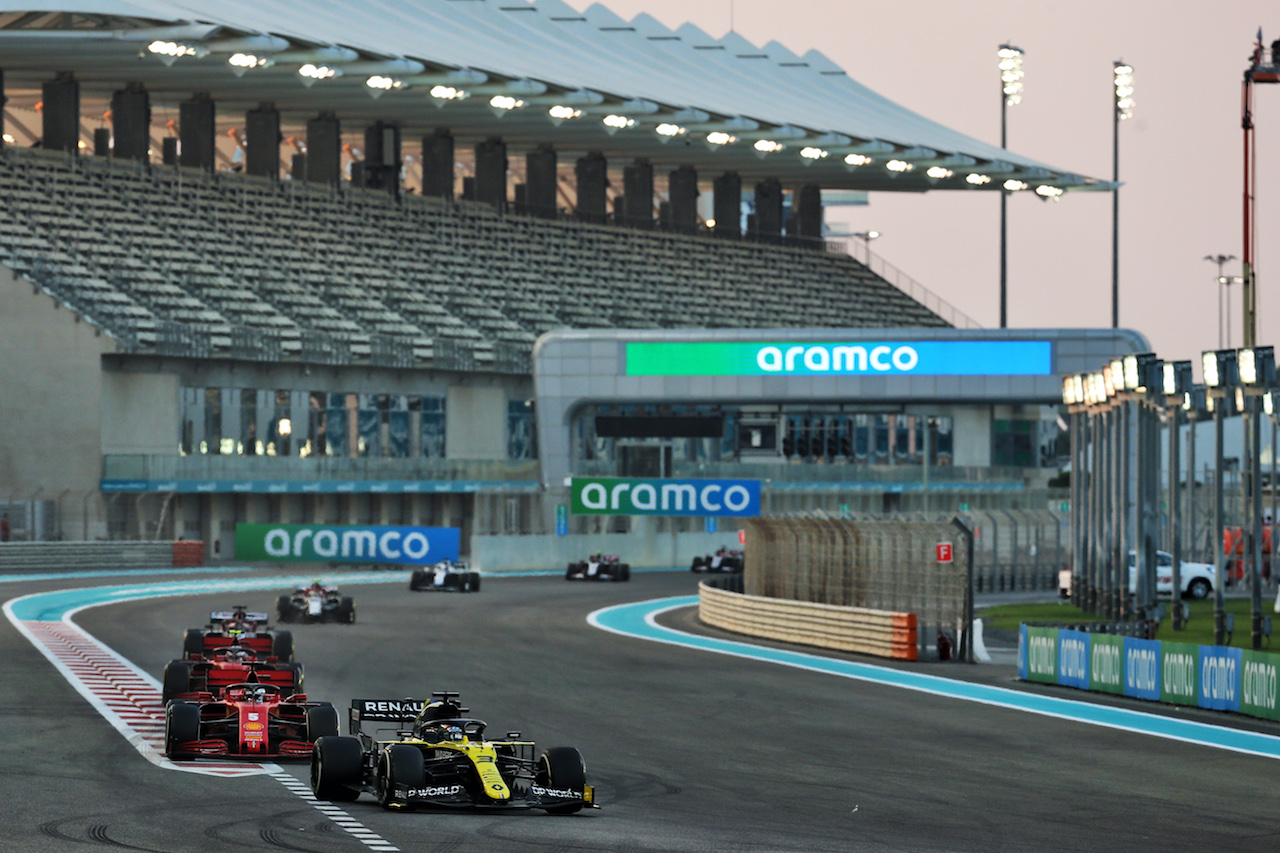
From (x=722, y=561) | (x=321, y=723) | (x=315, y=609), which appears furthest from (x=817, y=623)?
(x=722, y=561)

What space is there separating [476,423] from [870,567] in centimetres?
3351

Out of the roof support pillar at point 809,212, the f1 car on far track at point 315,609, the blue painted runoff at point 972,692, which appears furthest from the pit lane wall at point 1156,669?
the roof support pillar at point 809,212

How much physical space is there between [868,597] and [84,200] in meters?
36.1

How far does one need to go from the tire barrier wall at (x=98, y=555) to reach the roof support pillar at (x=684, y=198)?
3527 cm

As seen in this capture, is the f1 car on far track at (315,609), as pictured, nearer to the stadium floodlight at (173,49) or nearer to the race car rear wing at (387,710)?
the race car rear wing at (387,710)

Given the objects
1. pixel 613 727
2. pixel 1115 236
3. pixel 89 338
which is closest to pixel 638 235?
pixel 1115 236

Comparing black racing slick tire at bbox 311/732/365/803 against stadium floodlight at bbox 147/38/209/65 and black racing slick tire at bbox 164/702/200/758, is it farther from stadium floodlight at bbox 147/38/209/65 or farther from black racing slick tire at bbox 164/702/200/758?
stadium floodlight at bbox 147/38/209/65

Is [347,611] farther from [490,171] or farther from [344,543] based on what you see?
[490,171]

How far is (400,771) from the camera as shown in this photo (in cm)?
1412

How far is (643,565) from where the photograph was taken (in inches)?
2333

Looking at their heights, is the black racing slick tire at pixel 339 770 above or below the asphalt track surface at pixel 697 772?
above

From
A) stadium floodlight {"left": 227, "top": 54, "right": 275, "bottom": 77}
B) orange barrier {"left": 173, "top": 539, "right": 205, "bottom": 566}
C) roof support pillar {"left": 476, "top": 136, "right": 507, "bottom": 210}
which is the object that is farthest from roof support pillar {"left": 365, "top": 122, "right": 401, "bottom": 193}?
orange barrier {"left": 173, "top": 539, "right": 205, "bottom": 566}

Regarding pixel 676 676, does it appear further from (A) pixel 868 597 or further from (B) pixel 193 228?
(B) pixel 193 228

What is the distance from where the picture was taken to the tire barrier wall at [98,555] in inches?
1997
